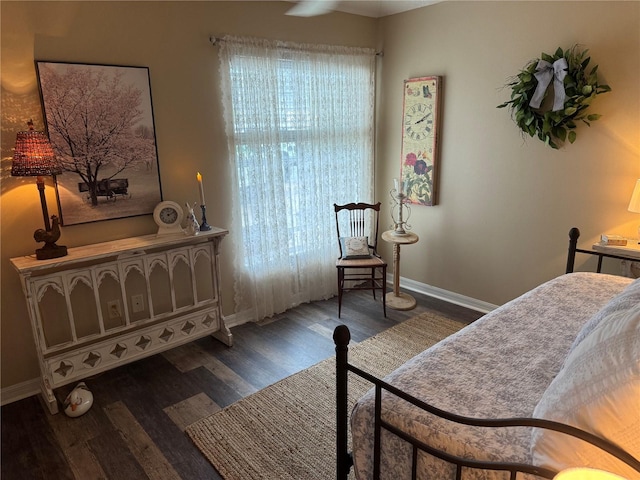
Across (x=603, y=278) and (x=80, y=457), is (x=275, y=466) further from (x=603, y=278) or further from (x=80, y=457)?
(x=603, y=278)

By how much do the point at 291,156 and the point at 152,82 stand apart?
1233 millimetres

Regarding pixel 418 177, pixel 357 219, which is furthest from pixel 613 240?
pixel 357 219

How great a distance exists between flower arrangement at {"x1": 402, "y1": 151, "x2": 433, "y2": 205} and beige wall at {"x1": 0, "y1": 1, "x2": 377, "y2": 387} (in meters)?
1.47

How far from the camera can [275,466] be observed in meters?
2.11

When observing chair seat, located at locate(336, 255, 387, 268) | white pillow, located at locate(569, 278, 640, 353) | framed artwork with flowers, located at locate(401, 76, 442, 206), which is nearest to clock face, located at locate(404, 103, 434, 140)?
framed artwork with flowers, located at locate(401, 76, 442, 206)

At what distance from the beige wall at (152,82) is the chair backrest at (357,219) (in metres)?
1.18

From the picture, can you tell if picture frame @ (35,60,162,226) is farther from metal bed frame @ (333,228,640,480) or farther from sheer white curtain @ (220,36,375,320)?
metal bed frame @ (333,228,640,480)

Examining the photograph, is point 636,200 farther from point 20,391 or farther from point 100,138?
point 20,391

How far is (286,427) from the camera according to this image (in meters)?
2.39

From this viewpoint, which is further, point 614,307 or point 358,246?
point 358,246

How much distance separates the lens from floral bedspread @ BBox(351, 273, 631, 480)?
131cm

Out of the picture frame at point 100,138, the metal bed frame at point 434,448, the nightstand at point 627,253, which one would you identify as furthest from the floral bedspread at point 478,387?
the picture frame at point 100,138

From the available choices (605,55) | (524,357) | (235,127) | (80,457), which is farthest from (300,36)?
(80,457)

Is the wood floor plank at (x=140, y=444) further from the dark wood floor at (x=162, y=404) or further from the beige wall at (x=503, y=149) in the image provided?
the beige wall at (x=503, y=149)
